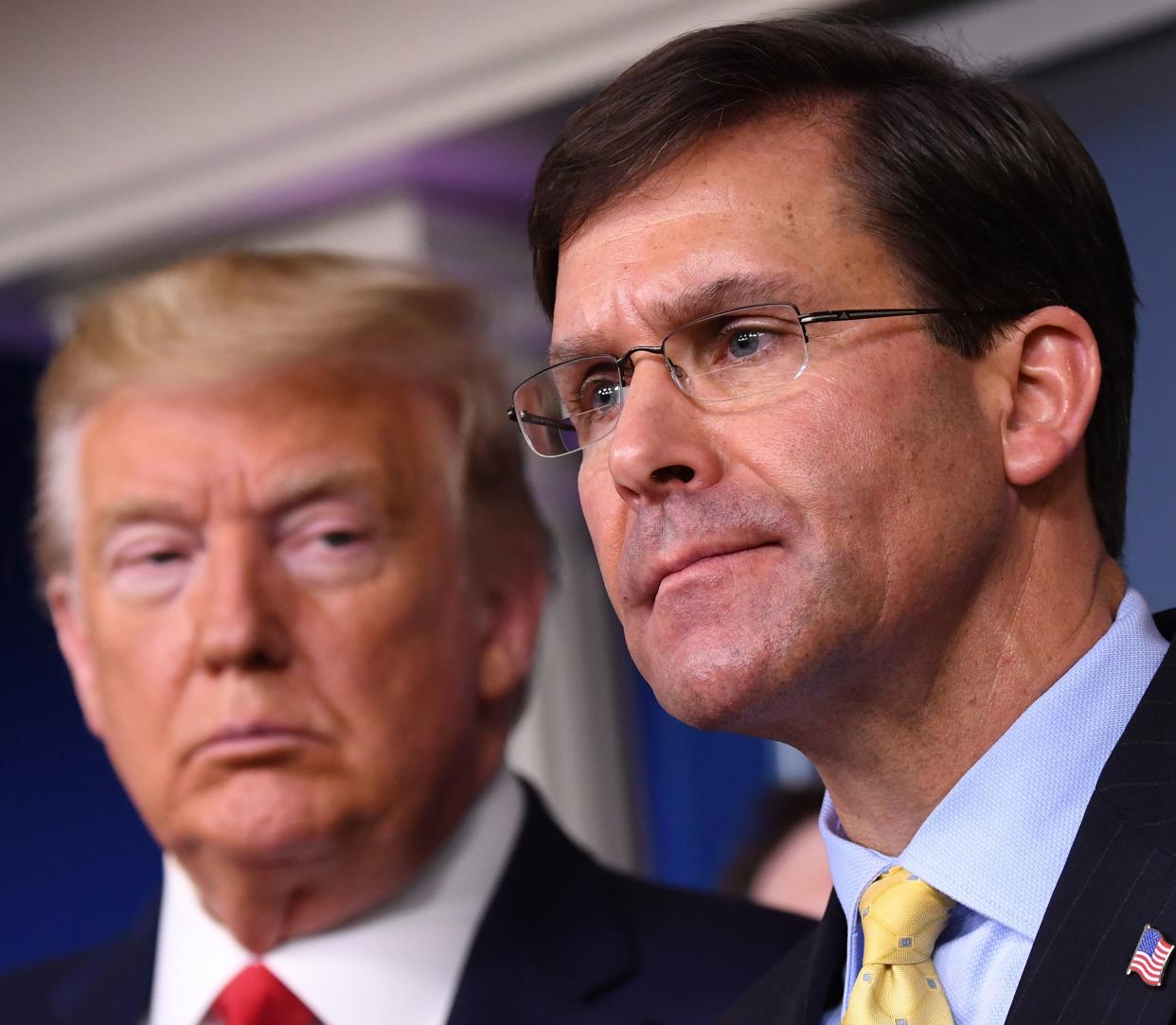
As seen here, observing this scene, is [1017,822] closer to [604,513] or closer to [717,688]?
[717,688]

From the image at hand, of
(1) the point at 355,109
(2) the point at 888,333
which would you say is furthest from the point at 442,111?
(2) the point at 888,333

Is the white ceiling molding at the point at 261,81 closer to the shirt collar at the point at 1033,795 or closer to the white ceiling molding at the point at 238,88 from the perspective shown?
the white ceiling molding at the point at 238,88

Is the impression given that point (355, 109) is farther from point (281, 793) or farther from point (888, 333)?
point (888, 333)

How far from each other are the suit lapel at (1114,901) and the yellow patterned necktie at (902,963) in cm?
13

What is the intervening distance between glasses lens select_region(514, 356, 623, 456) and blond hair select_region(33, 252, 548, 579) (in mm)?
459

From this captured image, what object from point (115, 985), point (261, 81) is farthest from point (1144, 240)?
point (115, 985)

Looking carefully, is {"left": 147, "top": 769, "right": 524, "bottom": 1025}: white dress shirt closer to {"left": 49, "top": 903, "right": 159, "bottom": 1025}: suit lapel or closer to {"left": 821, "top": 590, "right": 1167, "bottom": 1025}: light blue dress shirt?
{"left": 49, "top": 903, "right": 159, "bottom": 1025}: suit lapel

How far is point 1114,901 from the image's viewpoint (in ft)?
4.61

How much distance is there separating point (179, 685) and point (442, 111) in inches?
40.7

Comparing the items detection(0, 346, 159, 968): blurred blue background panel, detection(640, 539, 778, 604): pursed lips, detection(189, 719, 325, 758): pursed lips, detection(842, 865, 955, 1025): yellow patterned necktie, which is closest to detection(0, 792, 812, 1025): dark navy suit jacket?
detection(189, 719, 325, 758): pursed lips

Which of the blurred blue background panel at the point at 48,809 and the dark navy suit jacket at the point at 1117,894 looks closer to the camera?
the dark navy suit jacket at the point at 1117,894

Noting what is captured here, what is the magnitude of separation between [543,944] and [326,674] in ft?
1.43

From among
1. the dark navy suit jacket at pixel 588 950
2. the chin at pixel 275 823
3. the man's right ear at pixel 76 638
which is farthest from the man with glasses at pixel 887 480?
the man's right ear at pixel 76 638

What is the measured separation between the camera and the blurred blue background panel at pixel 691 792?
3.46 metres
